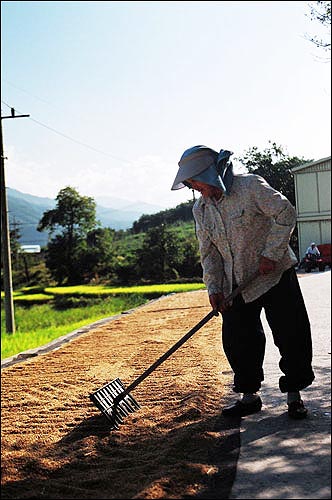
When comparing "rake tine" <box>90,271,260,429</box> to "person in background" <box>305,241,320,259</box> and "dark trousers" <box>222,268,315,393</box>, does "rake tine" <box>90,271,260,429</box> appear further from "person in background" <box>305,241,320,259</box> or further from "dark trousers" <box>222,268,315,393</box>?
"person in background" <box>305,241,320,259</box>

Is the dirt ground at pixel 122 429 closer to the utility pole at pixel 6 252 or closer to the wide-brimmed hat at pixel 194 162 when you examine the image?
the wide-brimmed hat at pixel 194 162

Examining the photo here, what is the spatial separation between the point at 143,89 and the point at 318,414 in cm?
158

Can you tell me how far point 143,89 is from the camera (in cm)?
306

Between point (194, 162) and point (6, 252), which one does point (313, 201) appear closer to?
point (194, 162)

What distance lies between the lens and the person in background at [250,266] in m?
2.35

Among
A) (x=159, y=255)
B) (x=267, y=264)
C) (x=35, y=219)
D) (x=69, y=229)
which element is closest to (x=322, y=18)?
(x=267, y=264)

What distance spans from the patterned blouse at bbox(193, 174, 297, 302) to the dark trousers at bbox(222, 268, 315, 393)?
2.2 inches

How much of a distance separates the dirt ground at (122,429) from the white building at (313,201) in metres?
0.75

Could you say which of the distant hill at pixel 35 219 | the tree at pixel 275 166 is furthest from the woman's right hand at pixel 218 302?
the distant hill at pixel 35 219

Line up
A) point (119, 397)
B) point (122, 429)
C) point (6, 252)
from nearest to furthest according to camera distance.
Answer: point (122, 429), point (119, 397), point (6, 252)

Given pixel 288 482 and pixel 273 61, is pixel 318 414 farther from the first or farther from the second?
pixel 273 61

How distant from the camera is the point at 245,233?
2.43 m

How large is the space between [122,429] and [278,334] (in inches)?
27.4

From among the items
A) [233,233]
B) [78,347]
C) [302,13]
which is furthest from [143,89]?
[78,347]
